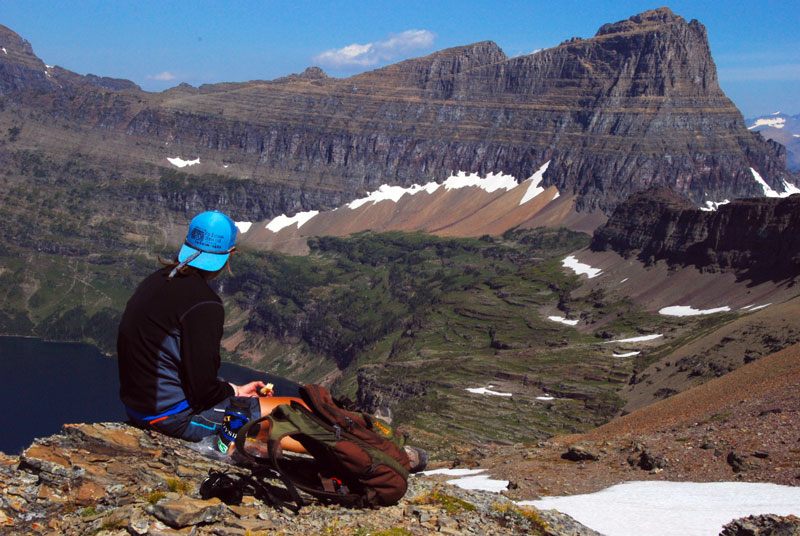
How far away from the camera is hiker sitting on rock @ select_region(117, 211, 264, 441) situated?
15.0 m

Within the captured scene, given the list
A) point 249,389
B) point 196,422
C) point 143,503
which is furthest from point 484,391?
point 143,503

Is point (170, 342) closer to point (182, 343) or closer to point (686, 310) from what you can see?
point (182, 343)

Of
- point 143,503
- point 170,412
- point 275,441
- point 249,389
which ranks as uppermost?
point 249,389

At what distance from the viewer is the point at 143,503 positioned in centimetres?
1477

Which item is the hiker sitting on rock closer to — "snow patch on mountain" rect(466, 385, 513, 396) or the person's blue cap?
the person's blue cap

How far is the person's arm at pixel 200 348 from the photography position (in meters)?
14.9

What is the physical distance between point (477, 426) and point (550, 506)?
109514 mm

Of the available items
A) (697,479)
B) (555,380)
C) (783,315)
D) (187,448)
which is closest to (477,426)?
(555,380)

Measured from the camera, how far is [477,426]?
439 feet

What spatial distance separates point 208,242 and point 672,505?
1946 centimetres

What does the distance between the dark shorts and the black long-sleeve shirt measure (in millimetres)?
380

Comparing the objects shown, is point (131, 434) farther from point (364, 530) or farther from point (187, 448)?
point (364, 530)

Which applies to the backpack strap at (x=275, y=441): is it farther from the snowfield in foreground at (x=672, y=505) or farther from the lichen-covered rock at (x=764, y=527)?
the lichen-covered rock at (x=764, y=527)

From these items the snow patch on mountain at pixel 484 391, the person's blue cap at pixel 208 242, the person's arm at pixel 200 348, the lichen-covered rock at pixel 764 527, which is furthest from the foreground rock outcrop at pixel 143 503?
the snow patch on mountain at pixel 484 391
